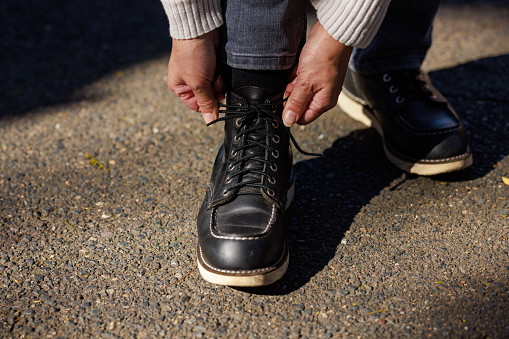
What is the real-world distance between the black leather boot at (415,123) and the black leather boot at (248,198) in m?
0.45

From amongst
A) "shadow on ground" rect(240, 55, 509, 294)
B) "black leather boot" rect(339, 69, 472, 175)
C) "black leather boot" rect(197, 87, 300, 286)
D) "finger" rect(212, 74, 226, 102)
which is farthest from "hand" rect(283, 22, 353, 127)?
"black leather boot" rect(339, 69, 472, 175)

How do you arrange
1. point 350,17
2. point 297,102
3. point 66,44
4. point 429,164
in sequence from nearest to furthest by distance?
point 350,17
point 297,102
point 429,164
point 66,44

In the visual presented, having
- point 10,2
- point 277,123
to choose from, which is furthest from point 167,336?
point 10,2

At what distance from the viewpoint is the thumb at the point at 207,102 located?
1.28m

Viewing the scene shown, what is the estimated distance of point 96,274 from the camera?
1.32 m

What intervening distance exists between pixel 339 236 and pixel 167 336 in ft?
1.94

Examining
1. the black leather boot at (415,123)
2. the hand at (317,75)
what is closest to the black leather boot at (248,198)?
the hand at (317,75)

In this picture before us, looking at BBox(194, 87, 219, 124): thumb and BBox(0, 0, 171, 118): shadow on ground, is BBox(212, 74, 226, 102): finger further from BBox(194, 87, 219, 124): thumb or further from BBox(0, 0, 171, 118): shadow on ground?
BBox(0, 0, 171, 118): shadow on ground

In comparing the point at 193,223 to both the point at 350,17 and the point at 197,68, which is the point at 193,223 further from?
the point at 350,17

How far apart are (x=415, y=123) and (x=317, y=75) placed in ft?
1.87

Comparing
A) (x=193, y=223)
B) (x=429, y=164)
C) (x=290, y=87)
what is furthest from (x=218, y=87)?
(x=429, y=164)

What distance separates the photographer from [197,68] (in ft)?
4.03

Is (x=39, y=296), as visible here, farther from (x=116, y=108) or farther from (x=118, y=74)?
(x=118, y=74)

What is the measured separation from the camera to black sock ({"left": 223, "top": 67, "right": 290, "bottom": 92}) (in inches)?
51.3
